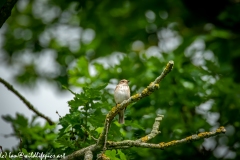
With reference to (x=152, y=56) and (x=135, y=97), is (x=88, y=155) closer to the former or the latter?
(x=135, y=97)

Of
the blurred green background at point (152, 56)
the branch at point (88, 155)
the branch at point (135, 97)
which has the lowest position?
the branch at point (88, 155)

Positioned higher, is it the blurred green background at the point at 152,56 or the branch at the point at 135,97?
the blurred green background at the point at 152,56

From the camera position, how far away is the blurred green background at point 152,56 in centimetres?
606

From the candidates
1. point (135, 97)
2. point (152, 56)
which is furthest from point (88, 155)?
point (152, 56)

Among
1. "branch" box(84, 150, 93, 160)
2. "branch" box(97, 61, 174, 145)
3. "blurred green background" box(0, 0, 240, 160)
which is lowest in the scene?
"branch" box(84, 150, 93, 160)

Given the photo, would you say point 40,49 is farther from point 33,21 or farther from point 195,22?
point 195,22

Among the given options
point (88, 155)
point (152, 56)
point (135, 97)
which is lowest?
point (88, 155)

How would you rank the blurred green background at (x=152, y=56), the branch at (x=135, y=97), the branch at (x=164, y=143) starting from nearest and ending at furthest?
the branch at (x=135, y=97) < the branch at (x=164, y=143) < the blurred green background at (x=152, y=56)

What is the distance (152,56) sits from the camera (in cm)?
665

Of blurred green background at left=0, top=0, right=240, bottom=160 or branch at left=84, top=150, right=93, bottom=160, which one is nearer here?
branch at left=84, top=150, right=93, bottom=160

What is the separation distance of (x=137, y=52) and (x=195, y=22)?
6.89 feet

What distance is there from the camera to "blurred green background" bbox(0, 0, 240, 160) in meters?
6.06

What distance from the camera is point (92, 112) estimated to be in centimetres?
376

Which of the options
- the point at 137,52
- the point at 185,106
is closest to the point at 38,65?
the point at 137,52
